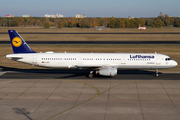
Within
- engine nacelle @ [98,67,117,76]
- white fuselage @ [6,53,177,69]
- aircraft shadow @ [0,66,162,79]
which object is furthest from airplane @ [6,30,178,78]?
aircraft shadow @ [0,66,162,79]

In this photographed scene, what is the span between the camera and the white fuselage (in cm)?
4069

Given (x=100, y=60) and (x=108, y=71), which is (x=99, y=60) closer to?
(x=100, y=60)

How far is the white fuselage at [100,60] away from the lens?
133ft

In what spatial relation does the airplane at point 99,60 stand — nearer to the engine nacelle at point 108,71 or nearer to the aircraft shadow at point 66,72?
the engine nacelle at point 108,71

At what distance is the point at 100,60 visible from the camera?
4072 centimetres

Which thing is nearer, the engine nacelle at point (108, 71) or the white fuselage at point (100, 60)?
the engine nacelle at point (108, 71)

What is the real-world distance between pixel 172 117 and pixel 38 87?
2019 cm

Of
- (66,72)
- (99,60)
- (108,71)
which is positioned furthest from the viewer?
(66,72)

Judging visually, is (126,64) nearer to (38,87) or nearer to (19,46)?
(38,87)

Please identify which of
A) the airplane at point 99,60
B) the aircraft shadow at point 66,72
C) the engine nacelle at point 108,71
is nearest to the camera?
the engine nacelle at point 108,71

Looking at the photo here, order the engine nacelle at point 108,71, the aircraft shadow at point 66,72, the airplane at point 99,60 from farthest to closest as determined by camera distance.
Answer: the aircraft shadow at point 66,72 < the airplane at point 99,60 < the engine nacelle at point 108,71

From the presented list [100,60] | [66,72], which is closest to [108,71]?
[100,60]

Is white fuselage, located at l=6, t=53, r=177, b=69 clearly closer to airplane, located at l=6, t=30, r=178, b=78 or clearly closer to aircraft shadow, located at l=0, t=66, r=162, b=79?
airplane, located at l=6, t=30, r=178, b=78

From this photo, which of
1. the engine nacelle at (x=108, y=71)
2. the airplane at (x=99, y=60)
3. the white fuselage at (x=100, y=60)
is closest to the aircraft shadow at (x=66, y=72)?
the airplane at (x=99, y=60)
